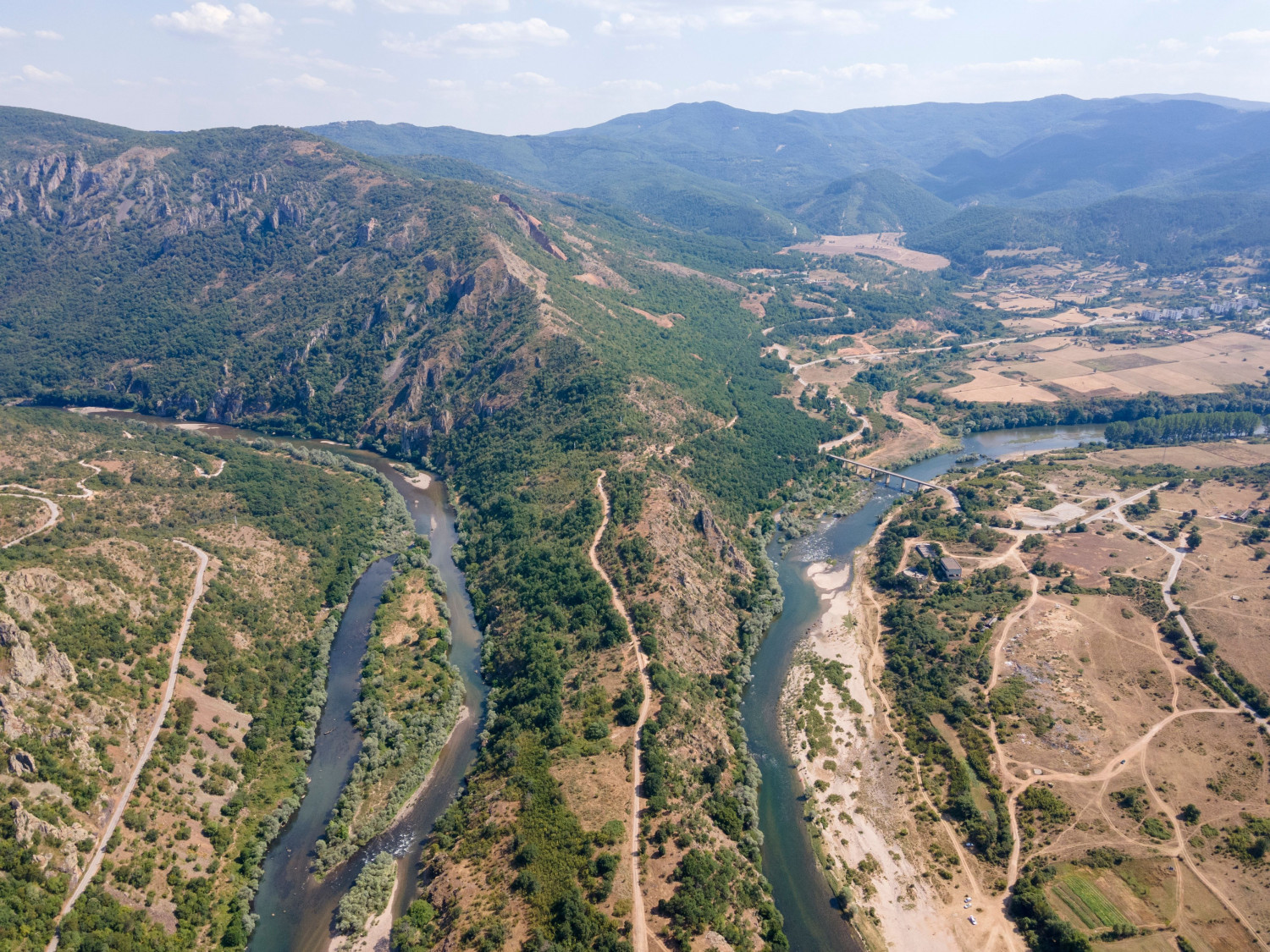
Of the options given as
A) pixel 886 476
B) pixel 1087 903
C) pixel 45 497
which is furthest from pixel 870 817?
pixel 45 497

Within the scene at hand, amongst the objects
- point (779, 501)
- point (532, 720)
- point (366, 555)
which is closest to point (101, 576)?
point (366, 555)

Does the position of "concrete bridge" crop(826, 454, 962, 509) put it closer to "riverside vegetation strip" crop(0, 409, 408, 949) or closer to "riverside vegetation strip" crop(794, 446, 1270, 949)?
"riverside vegetation strip" crop(794, 446, 1270, 949)

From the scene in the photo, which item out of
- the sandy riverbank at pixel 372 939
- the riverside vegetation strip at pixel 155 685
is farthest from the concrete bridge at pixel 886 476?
the sandy riverbank at pixel 372 939

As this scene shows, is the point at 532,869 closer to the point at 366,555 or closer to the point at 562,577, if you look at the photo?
the point at 562,577

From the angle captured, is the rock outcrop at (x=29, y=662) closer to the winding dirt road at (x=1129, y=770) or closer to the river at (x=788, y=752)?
the river at (x=788, y=752)

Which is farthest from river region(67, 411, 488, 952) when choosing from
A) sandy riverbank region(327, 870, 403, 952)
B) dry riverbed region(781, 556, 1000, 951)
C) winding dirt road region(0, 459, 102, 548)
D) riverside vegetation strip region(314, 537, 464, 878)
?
winding dirt road region(0, 459, 102, 548)
